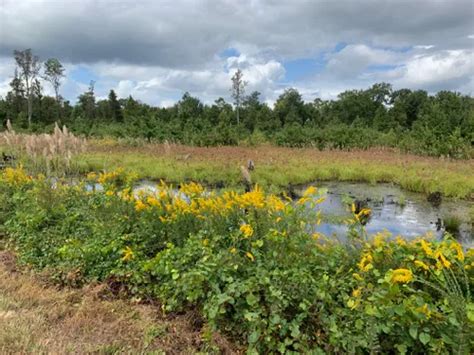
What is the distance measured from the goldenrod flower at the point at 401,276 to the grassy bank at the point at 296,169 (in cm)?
645

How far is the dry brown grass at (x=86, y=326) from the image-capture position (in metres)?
2.35

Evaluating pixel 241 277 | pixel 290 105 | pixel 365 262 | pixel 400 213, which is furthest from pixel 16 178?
pixel 290 105

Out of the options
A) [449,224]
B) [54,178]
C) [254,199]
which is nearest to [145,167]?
[54,178]

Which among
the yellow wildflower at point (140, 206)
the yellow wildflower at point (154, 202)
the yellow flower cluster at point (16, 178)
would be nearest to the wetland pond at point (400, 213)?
the yellow wildflower at point (154, 202)

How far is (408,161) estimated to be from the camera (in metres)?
13.3

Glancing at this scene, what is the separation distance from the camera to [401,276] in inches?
75.7

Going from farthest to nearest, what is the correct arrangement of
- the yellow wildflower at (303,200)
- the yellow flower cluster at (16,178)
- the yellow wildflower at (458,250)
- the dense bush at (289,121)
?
the dense bush at (289,121), the yellow flower cluster at (16,178), the yellow wildflower at (303,200), the yellow wildflower at (458,250)

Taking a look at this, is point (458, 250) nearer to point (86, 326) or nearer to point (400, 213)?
point (86, 326)

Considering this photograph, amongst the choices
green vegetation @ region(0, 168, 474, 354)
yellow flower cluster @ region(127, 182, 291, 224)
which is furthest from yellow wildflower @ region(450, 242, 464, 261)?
yellow flower cluster @ region(127, 182, 291, 224)

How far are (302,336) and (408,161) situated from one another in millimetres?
12488

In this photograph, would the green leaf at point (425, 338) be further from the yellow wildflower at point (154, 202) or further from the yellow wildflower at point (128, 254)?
the yellow wildflower at point (154, 202)

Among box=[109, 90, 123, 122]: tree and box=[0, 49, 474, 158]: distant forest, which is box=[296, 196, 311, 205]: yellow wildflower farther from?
box=[109, 90, 123, 122]: tree

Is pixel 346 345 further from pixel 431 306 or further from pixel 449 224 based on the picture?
pixel 449 224

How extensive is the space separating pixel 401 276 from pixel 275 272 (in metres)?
0.80
